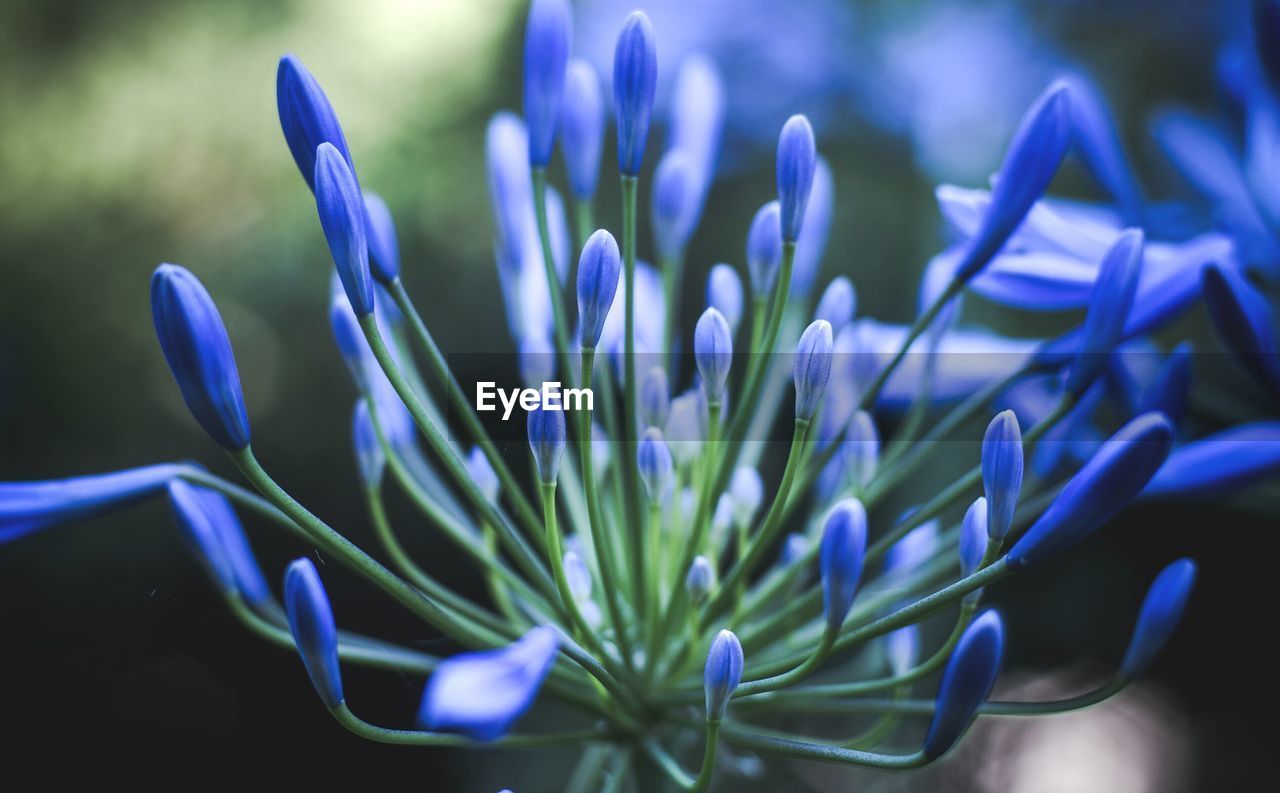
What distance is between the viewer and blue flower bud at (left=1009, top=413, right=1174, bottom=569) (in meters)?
0.33

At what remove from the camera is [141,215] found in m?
1.51

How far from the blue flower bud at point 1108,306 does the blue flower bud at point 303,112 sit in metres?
0.31

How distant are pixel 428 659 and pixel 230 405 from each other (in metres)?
0.17

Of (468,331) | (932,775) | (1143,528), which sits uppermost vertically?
(468,331)

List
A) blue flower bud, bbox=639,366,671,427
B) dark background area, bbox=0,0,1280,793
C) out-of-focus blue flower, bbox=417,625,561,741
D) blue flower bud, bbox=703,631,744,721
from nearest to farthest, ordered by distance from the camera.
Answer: out-of-focus blue flower, bbox=417,625,561,741, blue flower bud, bbox=703,631,744,721, blue flower bud, bbox=639,366,671,427, dark background area, bbox=0,0,1280,793

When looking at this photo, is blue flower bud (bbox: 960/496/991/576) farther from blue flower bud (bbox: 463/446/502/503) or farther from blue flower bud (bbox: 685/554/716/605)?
blue flower bud (bbox: 463/446/502/503)

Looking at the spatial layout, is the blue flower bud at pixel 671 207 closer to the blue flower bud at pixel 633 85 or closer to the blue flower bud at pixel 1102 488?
the blue flower bud at pixel 633 85

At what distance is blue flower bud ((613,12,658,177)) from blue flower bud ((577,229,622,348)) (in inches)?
A: 2.9

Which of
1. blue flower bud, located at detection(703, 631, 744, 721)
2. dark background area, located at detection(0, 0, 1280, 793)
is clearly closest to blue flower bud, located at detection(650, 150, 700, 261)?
blue flower bud, located at detection(703, 631, 744, 721)

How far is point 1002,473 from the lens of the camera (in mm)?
350

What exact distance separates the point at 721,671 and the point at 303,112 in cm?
27

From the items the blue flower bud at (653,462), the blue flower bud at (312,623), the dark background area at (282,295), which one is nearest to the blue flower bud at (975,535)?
the blue flower bud at (653,462)

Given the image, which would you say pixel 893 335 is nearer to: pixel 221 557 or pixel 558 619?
pixel 558 619

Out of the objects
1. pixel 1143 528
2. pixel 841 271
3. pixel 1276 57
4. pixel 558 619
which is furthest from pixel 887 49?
pixel 558 619
